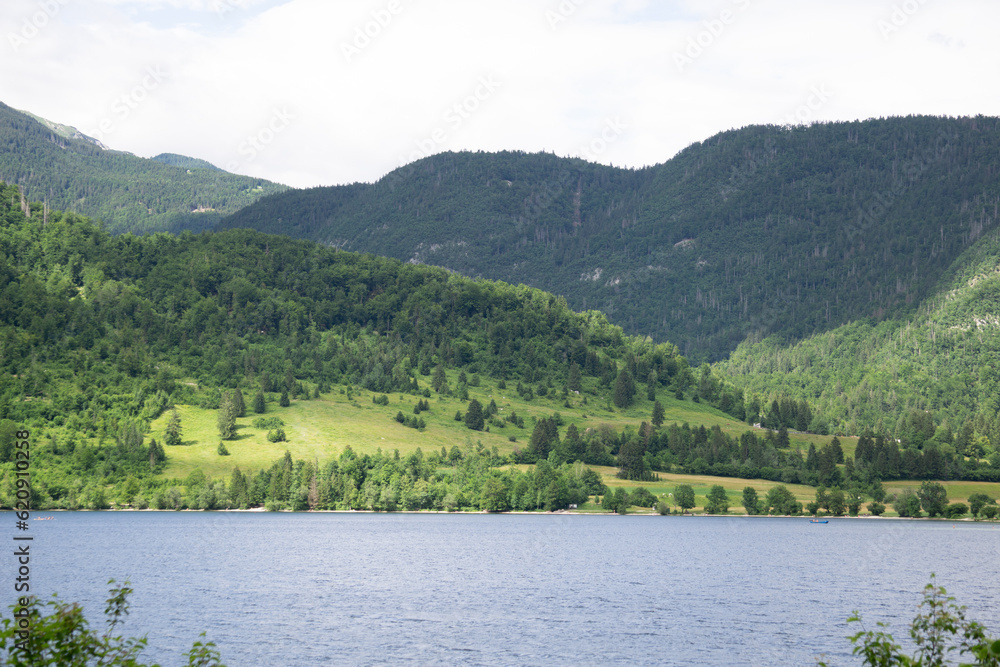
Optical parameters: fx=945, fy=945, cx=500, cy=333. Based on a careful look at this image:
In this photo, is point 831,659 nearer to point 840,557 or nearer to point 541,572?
point 541,572

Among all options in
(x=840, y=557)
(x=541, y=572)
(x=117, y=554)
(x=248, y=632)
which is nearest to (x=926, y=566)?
(x=840, y=557)

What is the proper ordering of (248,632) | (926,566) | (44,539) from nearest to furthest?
(248,632) < (926,566) < (44,539)

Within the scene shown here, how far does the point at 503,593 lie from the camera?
114500 mm

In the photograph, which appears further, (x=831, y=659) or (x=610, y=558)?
(x=610, y=558)

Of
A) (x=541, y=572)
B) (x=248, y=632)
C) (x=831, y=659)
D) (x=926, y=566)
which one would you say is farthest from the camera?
(x=926, y=566)

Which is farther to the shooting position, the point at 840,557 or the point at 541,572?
the point at 840,557

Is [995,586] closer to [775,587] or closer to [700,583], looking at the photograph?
[775,587]

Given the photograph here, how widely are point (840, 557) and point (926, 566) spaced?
1605cm

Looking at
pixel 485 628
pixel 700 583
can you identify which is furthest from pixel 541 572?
pixel 485 628

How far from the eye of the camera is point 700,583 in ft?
416

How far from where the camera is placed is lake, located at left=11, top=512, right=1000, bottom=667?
8019cm

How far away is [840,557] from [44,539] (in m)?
148

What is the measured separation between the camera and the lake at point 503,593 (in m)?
80.2

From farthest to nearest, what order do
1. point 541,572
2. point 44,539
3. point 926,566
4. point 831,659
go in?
point 44,539, point 926,566, point 541,572, point 831,659
